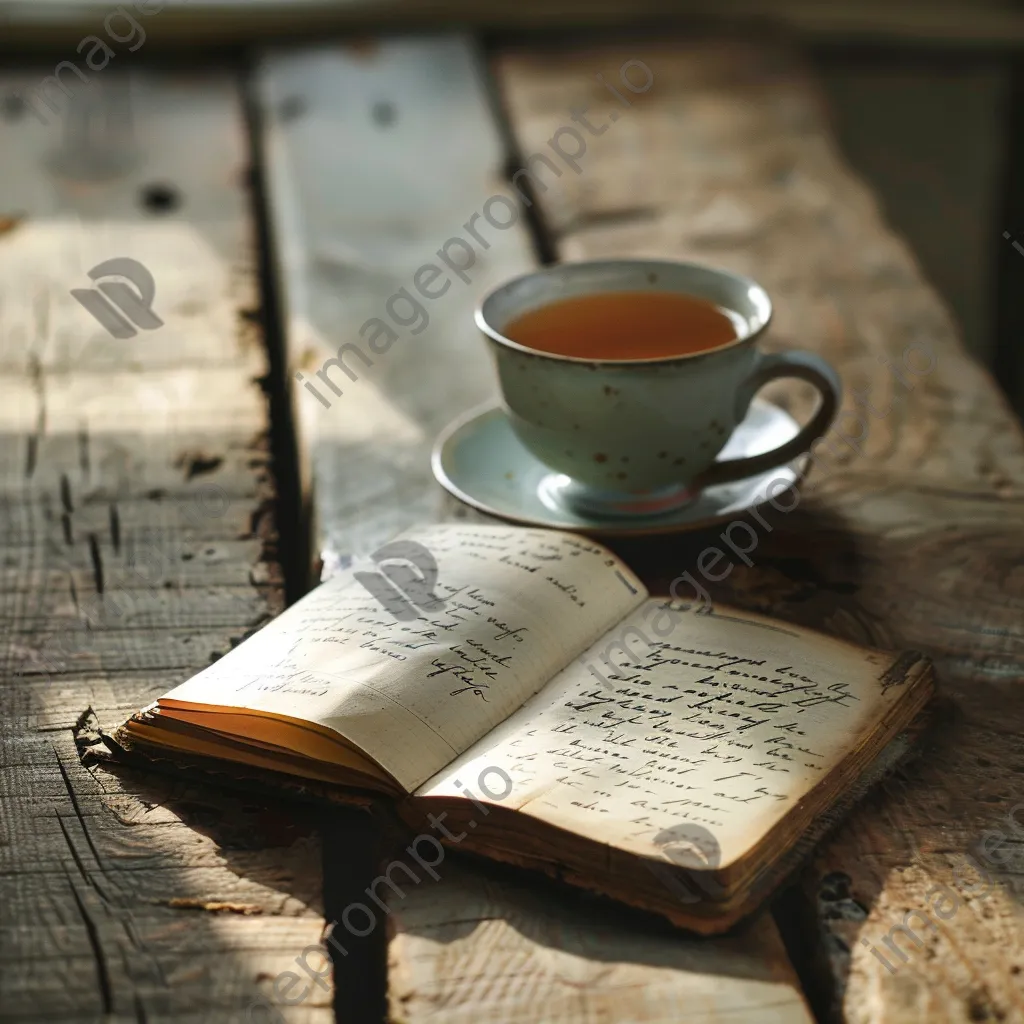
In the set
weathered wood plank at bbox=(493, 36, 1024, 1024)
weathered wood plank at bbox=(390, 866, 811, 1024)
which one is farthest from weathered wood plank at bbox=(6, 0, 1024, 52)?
weathered wood plank at bbox=(390, 866, 811, 1024)

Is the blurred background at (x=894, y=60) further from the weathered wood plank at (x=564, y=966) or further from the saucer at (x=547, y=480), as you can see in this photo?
the weathered wood plank at (x=564, y=966)

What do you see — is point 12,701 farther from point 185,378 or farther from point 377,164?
point 377,164

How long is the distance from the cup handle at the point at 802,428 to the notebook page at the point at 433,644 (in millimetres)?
133

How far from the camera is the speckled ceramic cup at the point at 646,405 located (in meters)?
0.88

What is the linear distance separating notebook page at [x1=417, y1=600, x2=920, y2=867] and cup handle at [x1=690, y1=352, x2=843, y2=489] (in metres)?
0.15

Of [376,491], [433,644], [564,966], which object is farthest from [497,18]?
[564,966]

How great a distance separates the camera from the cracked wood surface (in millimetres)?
612

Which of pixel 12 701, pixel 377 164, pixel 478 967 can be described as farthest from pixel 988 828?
pixel 377 164

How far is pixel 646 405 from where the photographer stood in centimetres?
88

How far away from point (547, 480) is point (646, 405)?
0.43 ft

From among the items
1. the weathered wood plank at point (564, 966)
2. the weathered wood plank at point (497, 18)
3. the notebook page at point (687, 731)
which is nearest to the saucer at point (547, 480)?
the notebook page at point (687, 731)

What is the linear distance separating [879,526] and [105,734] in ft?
1.77

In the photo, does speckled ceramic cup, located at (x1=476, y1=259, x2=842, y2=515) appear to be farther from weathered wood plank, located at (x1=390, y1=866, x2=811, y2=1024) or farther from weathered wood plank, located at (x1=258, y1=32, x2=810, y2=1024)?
weathered wood plank, located at (x1=390, y1=866, x2=811, y2=1024)

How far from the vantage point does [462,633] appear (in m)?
0.76
